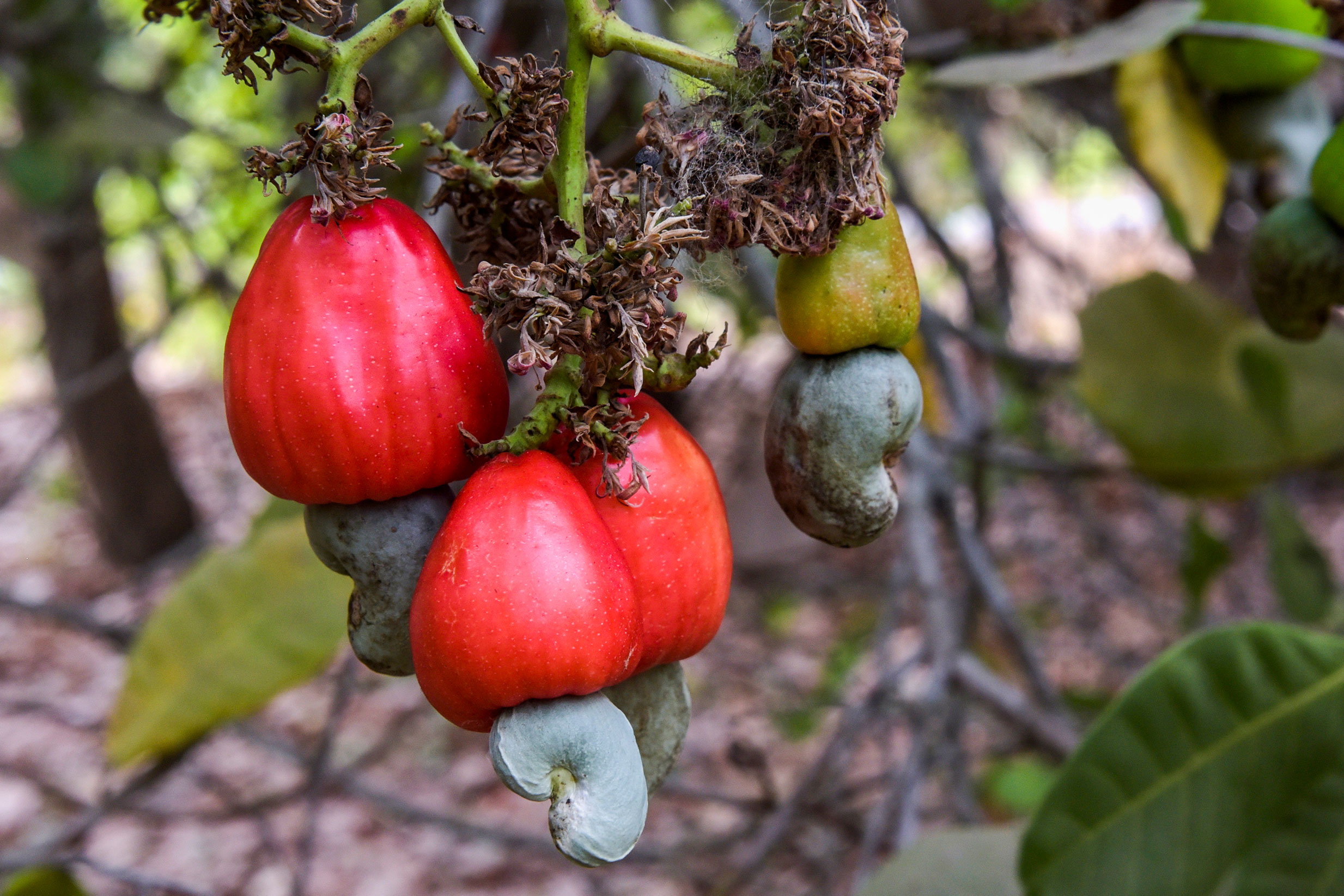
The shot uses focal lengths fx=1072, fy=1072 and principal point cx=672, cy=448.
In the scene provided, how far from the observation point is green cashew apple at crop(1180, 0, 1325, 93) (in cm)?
110

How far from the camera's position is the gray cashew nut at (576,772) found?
0.54 m

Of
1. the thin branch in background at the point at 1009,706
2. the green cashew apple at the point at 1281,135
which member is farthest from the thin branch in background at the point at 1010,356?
the green cashew apple at the point at 1281,135

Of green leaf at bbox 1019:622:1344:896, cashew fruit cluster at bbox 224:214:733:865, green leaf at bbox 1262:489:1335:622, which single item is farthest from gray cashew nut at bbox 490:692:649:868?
green leaf at bbox 1262:489:1335:622

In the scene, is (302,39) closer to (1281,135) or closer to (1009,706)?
(1281,135)

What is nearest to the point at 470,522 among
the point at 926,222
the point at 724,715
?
the point at 926,222

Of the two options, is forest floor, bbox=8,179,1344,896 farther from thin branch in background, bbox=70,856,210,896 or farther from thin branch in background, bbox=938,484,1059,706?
thin branch in background, bbox=70,856,210,896

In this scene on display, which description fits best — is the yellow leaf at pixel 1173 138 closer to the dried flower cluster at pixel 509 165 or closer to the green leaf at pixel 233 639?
the dried flower cluster at pixel 509 165

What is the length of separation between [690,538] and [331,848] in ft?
8.13

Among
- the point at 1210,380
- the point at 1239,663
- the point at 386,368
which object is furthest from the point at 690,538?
the point at 1210,380

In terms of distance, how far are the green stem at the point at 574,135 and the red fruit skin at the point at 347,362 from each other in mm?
77

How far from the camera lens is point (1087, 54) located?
1.06 m

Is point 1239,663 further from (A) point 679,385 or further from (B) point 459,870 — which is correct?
(B) point 459,870

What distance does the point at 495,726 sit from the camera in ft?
1.86

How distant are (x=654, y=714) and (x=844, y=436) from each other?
203 mm
